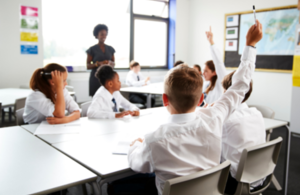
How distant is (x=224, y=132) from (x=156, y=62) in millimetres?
5939

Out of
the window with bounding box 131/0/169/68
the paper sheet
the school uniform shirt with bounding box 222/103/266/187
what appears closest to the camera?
the school uniform shirt with bounding box 222/103/266/187

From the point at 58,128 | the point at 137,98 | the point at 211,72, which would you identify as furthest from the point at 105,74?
the point at 137,98

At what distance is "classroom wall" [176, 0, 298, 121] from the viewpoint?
546 cm

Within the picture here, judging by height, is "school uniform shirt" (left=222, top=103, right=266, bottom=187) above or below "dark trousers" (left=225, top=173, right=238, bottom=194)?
above

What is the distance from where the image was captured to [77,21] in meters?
5.85

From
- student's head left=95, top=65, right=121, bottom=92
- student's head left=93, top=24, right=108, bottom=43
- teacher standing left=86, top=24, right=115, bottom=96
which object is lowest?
student's head left=95, top=65, right=121, bottom=92

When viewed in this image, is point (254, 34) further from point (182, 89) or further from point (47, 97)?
point (47, 97)

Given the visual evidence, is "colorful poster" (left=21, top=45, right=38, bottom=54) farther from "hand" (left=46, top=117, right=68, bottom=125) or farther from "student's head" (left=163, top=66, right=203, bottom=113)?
"student's head" (left=163, top=66, right=203, bottom=113)

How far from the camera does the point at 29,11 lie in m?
4.95

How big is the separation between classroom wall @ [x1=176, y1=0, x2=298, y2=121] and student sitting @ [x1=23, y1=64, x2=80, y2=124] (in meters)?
4.75

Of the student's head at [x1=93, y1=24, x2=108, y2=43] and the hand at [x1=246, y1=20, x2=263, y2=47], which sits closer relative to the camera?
the hand at [x1=246, y1=20, x2=263, y2=47]

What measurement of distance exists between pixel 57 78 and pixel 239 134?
4.89 feet

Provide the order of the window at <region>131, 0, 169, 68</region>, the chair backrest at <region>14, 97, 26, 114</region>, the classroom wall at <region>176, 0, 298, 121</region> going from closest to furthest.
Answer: the chair backrest at <region>14, 97, 26, 114</region> → the classroom wall at <region>176, 0, 298, 121</region> → the window at <region>131, 0, 169, 68</region>

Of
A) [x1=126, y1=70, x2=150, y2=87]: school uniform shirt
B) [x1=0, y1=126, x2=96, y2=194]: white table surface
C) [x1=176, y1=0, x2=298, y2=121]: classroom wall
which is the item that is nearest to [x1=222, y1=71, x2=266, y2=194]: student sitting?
[x1=0, y1=126, x2=96, y2=194]: white table surface
